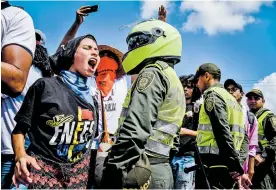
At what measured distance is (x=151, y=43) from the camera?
329cm

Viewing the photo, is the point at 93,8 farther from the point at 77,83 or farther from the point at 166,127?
the point at 166,127

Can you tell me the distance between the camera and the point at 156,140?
2.97 m

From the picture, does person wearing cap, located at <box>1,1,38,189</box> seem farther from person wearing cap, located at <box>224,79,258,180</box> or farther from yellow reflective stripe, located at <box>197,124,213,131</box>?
person wearing cap, located at <box>224,79,258,180</box>

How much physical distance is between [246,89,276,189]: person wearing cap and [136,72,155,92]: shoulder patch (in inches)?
198

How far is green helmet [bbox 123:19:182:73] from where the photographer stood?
3.29m

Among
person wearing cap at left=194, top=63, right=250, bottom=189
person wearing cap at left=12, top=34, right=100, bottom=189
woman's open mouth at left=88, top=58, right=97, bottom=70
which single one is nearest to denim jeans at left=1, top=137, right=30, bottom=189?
person wearing cap at left=12, top=34, right=100, bottom=189

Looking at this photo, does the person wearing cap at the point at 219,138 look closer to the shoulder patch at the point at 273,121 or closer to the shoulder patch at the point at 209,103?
the shoulder patch at the point at 209,103

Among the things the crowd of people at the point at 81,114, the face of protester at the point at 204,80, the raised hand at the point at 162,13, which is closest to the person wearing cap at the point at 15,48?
the crowd of people at the point at 81,114

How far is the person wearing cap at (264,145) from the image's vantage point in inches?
296

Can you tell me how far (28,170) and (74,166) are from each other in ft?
1.13

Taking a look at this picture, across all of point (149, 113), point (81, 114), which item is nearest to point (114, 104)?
point (81, 114)

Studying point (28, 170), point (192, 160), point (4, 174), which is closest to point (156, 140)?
point (28, 170)

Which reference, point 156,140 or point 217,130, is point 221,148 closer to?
point 217,130

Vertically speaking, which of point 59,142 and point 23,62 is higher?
point 23,62
